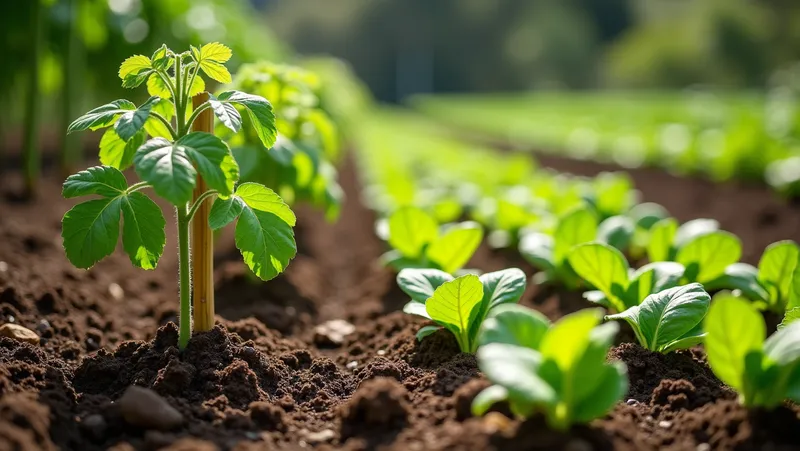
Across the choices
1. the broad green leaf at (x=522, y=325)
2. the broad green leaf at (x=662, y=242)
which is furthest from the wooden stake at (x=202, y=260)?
the broad green leaf at (x=662, y=242)

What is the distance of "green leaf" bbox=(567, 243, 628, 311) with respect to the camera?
2.46 m

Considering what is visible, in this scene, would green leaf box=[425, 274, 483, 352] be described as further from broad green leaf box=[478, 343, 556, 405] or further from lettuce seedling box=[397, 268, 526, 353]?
broad green leaf box=[478, 343, 556, 405]

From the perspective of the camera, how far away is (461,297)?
214cm

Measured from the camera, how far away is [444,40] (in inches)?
2345

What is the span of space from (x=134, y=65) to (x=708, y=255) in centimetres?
223

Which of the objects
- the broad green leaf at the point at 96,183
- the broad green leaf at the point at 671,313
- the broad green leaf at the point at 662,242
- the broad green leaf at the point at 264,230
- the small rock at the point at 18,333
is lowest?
the small rock at the point at 18,333

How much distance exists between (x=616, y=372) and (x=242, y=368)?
108 cm

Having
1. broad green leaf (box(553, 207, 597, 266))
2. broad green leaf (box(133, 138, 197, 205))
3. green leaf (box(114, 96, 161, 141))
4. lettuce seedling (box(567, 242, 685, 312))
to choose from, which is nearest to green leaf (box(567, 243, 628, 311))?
lettuce seedling (box(567, 242, 685, 312))

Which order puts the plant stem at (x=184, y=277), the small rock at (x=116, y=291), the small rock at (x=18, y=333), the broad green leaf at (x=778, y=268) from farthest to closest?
the small rock at (x=116, y=291), the broad green leaf at (x=778, y=268), the small rock at (x=18, y=333), the plant stem at (x=184, y=277)

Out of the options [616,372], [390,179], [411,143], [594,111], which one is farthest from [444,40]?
[616,372]

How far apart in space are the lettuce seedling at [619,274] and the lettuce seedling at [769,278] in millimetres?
418

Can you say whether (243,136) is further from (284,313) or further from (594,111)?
(594,111)

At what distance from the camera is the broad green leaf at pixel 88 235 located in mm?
1881

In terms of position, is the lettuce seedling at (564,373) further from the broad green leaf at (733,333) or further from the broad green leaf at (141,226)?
the broad green leaf at (141,226)
